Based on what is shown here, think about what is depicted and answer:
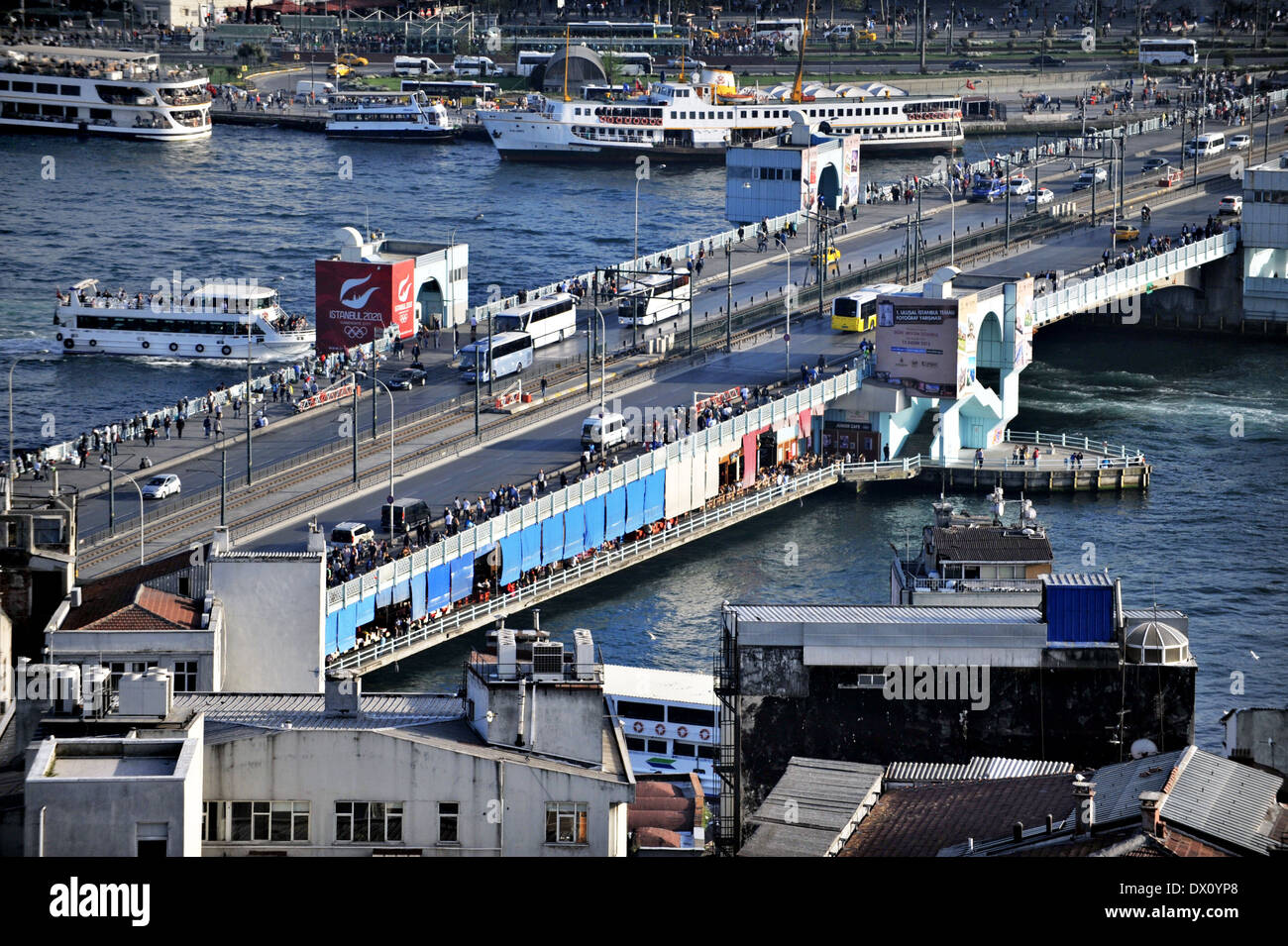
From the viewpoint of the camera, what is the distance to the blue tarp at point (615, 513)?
71.6 meters

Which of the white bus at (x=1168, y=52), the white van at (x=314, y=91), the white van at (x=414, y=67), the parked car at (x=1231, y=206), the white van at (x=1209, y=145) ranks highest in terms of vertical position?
the white bus at (x=1168, y=52)

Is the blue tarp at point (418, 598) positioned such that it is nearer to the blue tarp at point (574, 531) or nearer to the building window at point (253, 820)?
the blue tarp at point (574, 531)

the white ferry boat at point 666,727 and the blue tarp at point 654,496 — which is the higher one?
the blue tarp at point 654,496

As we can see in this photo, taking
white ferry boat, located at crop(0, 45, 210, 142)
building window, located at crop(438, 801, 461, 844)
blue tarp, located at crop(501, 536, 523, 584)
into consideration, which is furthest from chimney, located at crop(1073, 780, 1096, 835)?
white ferry boat, located at crop(0, 45, 210, 142)

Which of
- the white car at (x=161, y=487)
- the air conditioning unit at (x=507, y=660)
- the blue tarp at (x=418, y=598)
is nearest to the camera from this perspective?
the air conditioning unit at (x=507, y=660)

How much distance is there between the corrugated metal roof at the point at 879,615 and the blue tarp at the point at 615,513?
98.3 feet

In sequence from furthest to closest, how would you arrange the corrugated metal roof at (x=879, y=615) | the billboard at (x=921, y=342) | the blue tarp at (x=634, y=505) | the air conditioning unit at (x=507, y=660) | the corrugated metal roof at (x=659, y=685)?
the billboard at (x=921, y=342) → the blue tarp at (x=634, y=505) → the corrugated metal roof at (x=659, y=685) → the corrugated metal roof at (x=879, y=615) → the air conditioning unit at (x=507, y=660)

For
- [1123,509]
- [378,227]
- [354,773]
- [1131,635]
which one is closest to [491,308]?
[1123,509]

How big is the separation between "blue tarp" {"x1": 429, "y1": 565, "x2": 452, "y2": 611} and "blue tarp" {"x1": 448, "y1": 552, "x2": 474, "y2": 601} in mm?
A: 249

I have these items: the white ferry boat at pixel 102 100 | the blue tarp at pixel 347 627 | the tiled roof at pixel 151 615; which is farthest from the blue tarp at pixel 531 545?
the white ferry boat at pixel 102 100

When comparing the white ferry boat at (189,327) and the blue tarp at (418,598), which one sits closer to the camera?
the blue tarp at (418,598)

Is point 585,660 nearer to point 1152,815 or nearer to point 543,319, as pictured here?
point 1152,815

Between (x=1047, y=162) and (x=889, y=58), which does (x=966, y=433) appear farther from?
(x=889, y=58)

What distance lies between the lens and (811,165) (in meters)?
120
